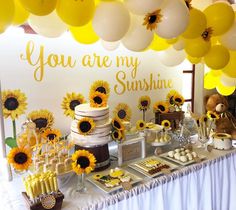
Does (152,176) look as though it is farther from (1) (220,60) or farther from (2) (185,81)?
(2) (185,81)

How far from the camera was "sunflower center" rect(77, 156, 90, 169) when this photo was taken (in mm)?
1172

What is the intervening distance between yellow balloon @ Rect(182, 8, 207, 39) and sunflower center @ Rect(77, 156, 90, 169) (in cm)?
102

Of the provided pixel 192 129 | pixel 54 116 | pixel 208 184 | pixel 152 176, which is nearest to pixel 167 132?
pixel 192 129

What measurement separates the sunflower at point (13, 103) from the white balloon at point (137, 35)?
0.89m

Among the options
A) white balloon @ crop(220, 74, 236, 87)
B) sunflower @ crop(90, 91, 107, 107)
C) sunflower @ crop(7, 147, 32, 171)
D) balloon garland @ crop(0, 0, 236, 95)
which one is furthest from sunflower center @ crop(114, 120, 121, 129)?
white balloon @ crop(220, 74, 236, 87)

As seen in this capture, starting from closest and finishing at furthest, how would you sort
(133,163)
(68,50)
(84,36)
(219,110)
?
(84,36) → (133,163) → (68,50) → (219,110)

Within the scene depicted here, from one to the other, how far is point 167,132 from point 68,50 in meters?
1.12

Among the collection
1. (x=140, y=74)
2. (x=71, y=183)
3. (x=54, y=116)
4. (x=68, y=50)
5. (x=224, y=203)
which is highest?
(x=68, y=50)

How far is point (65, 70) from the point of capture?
1.89 metres

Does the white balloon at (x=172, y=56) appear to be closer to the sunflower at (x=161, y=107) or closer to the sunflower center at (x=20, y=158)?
the sunflower at (x=161, y=107)

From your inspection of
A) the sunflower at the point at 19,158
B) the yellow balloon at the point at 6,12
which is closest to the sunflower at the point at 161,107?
the sunflower at the point at 19,158

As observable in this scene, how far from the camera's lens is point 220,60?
1.77 meters

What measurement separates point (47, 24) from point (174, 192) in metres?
1.34

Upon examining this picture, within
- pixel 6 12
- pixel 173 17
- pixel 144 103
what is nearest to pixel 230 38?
pixel 173 17
